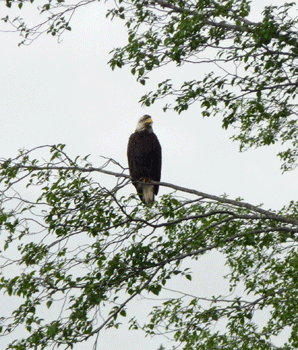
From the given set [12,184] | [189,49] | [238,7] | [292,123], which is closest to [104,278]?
[12,184]

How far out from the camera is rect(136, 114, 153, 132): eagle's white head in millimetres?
8438

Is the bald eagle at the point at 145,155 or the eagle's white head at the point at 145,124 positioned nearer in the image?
the bald eagle at the point at 145,155

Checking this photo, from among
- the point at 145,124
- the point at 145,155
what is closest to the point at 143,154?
the point at 145,155

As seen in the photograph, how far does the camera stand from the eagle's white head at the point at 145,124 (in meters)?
8.44

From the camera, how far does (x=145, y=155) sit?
8180mm

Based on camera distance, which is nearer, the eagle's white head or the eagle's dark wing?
the eagle's dark wing

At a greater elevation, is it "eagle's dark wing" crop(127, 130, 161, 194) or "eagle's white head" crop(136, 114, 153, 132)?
"eagle's white head" crop(136, 114, 153, 132)

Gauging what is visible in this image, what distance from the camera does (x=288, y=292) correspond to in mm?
6477

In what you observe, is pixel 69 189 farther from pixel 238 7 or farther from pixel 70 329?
pixel 238 7

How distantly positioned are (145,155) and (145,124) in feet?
1.72

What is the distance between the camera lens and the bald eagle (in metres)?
8.21

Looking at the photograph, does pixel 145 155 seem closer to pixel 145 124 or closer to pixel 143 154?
pixel 143 154

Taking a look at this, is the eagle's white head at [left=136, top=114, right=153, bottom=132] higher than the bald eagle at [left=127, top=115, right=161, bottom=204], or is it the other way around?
the eagle's white head at [left=136, top=114, right=153, bottom=132]

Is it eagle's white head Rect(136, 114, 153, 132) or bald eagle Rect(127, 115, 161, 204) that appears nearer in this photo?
bald eagle Rect(127, 115, 161, 204)
